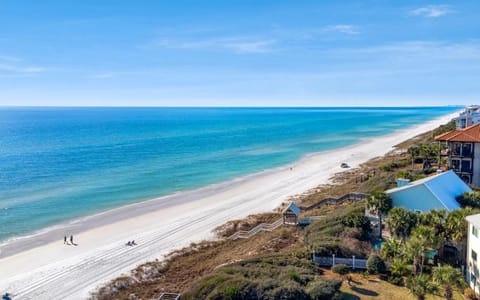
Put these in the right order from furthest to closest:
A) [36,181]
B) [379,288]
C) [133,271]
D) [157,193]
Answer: [36,181] → [157,193] → [133,271] → [379,288]

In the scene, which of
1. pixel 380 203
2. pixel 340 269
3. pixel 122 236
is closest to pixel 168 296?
pixel 340 269

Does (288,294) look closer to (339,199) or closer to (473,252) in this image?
(473,252)

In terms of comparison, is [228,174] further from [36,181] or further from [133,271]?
[133,271]

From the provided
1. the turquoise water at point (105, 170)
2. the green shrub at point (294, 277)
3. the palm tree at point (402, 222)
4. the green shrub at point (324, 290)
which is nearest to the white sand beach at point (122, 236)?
the turquoise water at point (105, 170)

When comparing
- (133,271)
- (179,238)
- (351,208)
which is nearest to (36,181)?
(179,238)

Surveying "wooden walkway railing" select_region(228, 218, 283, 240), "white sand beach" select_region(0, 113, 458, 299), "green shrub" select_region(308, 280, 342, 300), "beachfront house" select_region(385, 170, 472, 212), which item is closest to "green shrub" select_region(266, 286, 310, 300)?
"green shrub" select_region(308, 280, 342, 300)

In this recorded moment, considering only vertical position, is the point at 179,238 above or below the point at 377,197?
below
